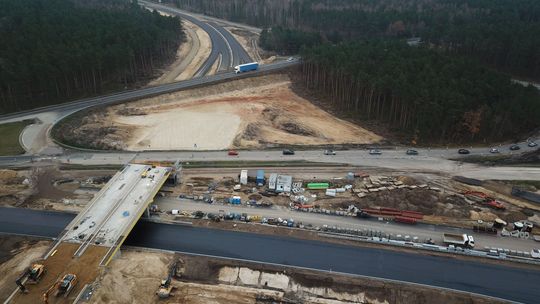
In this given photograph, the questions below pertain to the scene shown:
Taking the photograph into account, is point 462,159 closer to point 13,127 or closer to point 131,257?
point 131,257

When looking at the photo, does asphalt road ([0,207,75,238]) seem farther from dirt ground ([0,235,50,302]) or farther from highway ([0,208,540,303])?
dirt ground ([0,235,50,302])

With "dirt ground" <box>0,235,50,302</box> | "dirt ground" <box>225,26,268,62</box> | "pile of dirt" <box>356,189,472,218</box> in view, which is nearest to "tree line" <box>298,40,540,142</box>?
A: "pile of dirt" <box>356,189,472,218</box>

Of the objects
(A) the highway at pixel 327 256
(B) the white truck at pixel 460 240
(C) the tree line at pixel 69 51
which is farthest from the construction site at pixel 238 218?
(C) the tree line at pixel 69 51

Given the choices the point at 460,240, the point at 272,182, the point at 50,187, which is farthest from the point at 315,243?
the point at 50,187

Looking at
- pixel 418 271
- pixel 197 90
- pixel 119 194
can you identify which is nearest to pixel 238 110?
pixel 197 90

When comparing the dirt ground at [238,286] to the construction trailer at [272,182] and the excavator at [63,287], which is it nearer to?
the excavator at [63,287]
